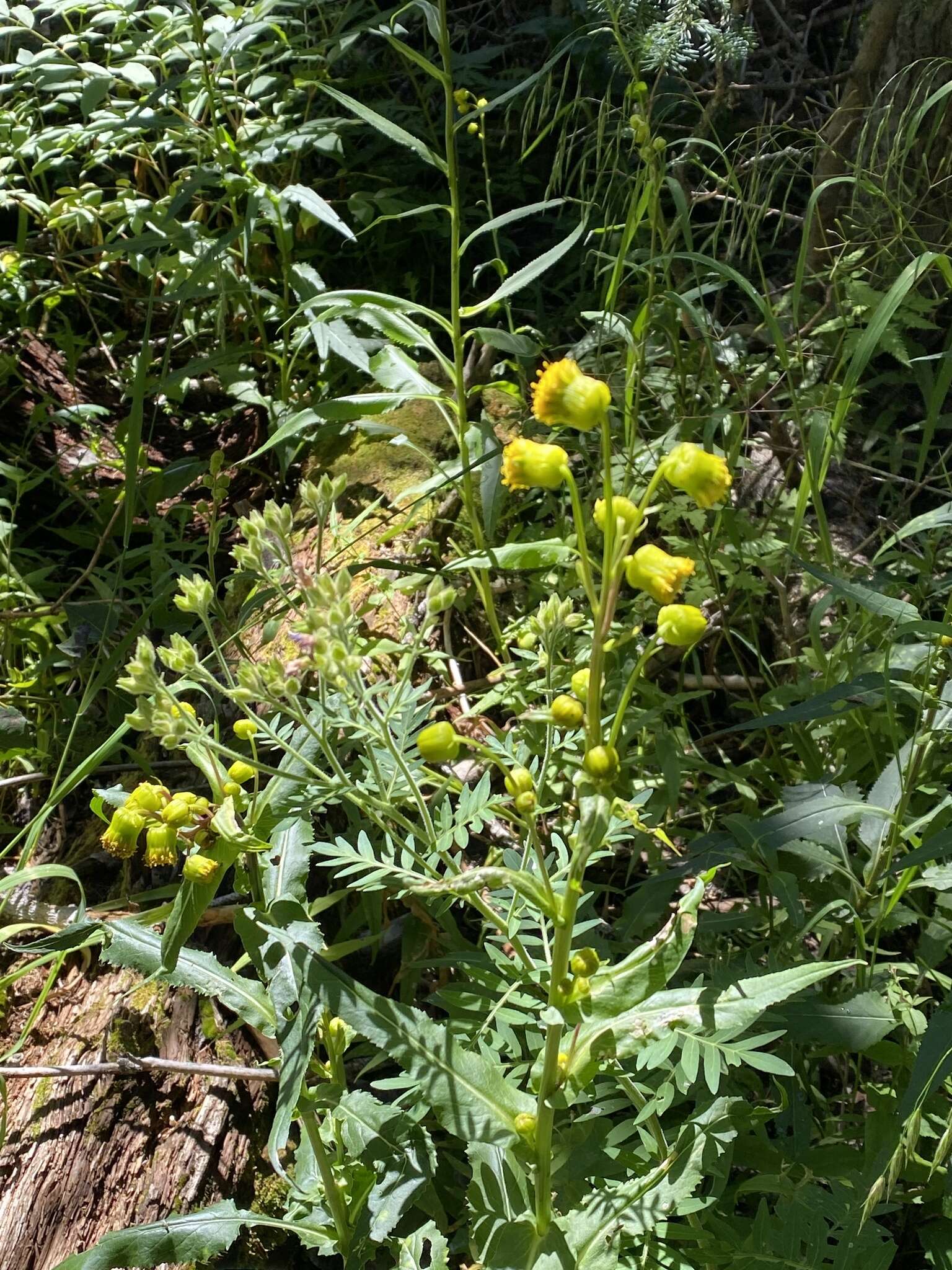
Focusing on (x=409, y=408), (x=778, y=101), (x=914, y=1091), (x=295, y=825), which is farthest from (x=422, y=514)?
(x=778, y=101)

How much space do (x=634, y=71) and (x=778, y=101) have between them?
1627 millimetres

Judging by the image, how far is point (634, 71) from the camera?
150cm

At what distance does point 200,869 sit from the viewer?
39.5 inches

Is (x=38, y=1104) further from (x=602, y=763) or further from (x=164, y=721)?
(x=602, y=763)

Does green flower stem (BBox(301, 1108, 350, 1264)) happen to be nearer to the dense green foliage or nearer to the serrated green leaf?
the dense green foliage

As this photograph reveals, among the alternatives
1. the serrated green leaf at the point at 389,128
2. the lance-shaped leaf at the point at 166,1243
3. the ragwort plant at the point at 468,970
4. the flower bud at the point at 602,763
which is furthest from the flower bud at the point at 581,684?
the serrated green leaf at the point at 389,128

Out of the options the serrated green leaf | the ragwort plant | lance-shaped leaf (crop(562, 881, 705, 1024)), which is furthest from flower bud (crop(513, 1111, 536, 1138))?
the serrated green leaf

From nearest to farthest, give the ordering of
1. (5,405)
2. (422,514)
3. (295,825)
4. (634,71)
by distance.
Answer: (295,825) < (634,71) < (422,514) < (5,405)

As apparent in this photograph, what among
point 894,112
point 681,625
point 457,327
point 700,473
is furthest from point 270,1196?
point 894,112

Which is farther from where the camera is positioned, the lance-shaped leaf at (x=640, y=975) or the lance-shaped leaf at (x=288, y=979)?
the lance-shaped leaf at (x=288, y=979)

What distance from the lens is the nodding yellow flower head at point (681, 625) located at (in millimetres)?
815

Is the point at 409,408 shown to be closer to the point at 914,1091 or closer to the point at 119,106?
the point at 119,106

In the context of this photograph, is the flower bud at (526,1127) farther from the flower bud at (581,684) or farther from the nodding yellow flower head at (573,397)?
the nodding yellow flower head at (573,397)

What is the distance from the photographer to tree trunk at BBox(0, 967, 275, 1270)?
1301 mm
